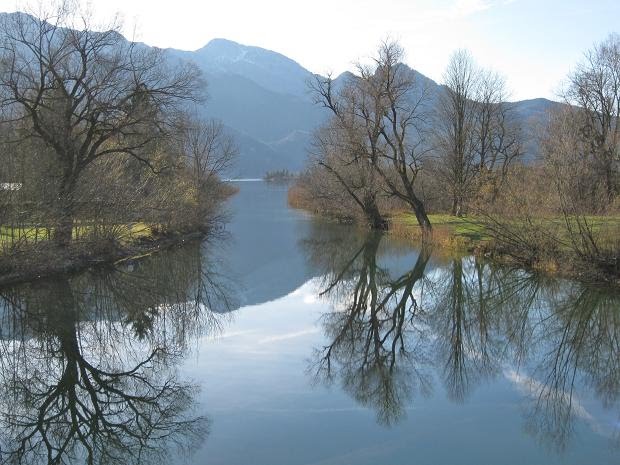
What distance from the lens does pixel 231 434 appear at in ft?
27.5

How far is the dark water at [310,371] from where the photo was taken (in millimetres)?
8055

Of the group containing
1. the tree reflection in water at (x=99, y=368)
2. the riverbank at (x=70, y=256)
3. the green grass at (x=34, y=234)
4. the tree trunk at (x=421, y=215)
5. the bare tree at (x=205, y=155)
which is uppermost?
the bare tree at (x=205, y=155)

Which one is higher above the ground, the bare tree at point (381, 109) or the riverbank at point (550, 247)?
the bare tree at point (381, 109)

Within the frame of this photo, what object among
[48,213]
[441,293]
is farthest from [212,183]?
[441,293]

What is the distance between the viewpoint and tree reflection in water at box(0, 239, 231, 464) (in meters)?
8.09

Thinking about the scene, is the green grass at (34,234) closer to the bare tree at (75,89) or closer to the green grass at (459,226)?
the bare tree at (75,89)

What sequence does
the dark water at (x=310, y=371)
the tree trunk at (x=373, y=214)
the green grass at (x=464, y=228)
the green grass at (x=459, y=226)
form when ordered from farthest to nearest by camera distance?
1. the tree trunk at (x=373, y=214)
2. the green grass at (x=459, y=226)
3. the green grass at (x=464, y=228)
4. the dark water at (x=310, y=371)

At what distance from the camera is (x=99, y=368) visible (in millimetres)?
11289

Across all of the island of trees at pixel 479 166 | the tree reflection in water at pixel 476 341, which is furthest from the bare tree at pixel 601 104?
the tree reflection in water at pixel 476 341

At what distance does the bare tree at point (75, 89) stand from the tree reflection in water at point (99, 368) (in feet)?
17.2

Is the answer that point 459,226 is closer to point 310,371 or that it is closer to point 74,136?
point 74,136

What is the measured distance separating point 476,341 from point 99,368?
866 cm

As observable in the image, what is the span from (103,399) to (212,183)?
111 feet

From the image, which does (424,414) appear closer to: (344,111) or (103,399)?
(103,399)
